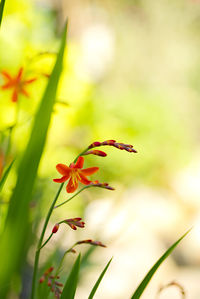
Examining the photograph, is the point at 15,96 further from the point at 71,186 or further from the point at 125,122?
the point at 125,122

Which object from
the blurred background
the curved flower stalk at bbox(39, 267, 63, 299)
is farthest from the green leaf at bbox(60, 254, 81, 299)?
the blurred background

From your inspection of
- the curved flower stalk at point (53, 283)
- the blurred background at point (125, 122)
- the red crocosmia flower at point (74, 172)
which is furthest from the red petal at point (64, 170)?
the blurred background at point (125, 122)

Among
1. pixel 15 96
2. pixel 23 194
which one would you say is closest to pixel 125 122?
pixel 15 96

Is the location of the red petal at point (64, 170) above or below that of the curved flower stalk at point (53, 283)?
above

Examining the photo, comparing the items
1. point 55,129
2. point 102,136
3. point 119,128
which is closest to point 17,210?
point 55,129

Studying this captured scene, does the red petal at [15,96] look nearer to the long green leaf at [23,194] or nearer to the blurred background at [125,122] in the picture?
the long green leaf at [23,194]

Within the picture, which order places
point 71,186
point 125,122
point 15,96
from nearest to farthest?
point 71,186
point 15,96
point 125,122
